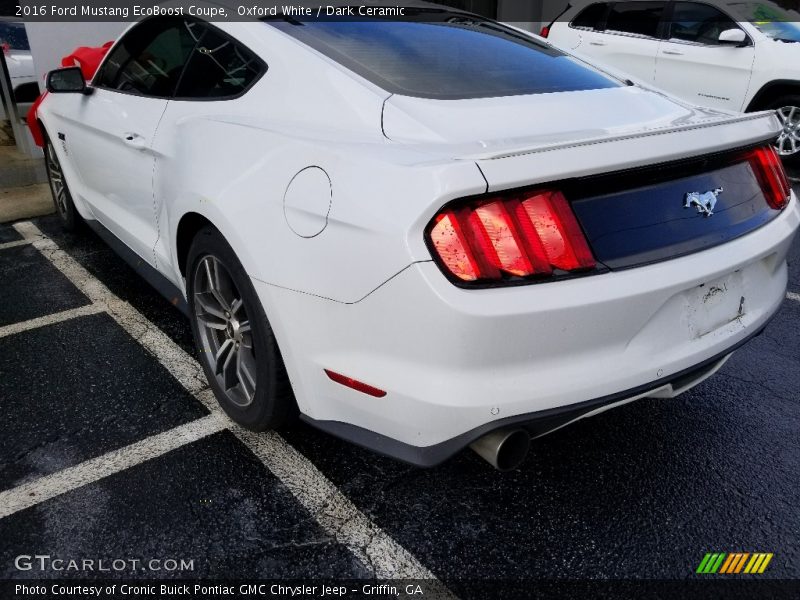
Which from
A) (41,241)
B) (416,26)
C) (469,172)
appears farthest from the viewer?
(41,241)

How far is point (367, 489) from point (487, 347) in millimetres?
893

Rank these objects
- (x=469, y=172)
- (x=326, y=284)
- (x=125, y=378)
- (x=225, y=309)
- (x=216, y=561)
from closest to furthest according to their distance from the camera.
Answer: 1. (x=469, y=172)
2. (x=326, y=284)
3. (x=216, y=561)
4. (x=225, y=309)
5. (x=125, y=378)

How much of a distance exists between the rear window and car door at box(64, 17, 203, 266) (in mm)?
676

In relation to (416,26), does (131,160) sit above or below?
below

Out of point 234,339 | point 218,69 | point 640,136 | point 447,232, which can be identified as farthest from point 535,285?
point 218,69

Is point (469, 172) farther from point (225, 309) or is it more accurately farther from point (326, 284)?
point (225, 309)

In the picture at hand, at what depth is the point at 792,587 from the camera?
1.95 metres

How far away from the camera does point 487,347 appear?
1679 millimetres

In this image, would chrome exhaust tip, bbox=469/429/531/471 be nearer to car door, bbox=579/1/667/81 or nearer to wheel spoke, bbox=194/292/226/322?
wheel spoke, bbox=194/292/226/322

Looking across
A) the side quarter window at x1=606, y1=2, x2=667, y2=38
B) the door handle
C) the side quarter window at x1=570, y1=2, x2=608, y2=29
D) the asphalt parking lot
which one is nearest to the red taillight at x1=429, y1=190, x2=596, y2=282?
the asphalt parking lot

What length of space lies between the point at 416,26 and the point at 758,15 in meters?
5.94

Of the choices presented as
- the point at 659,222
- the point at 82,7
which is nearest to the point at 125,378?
the point at 659,222

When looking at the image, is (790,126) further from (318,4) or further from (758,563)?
(758,563)

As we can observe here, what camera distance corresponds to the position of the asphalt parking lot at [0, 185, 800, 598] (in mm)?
2031
